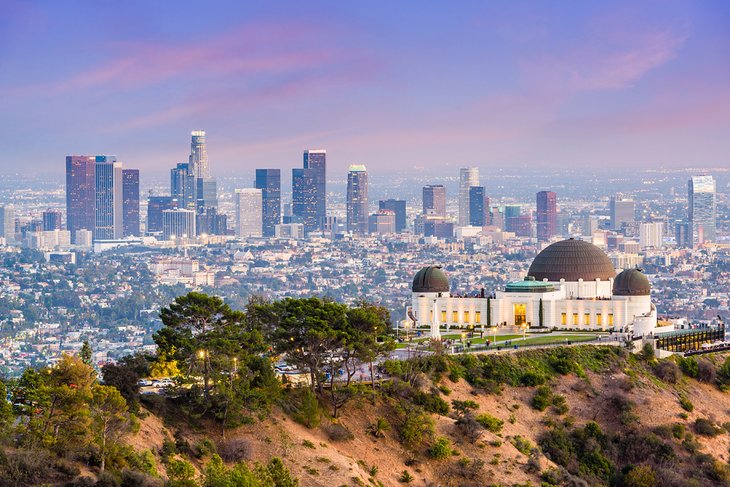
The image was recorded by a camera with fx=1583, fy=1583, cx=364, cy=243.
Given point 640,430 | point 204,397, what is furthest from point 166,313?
point 640,430

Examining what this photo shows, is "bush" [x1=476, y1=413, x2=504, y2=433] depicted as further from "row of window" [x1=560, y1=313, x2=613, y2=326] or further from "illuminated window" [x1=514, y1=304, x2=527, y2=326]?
"row of window" [x1=560, y1=313, x2=613, y2=326]

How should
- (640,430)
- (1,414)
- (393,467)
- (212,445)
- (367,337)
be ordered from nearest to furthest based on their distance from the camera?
1. (1,414)
2. (212,445)
3. (393,467)
4. (367,337)
5. (640,430)

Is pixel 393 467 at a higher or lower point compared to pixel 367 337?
lower

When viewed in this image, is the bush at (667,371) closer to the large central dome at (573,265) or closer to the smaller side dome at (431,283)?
the large central dome at (573,265)

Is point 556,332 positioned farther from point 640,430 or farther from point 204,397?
point 204,397

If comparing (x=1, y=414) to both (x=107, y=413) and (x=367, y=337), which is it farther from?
(x=367, y=337)

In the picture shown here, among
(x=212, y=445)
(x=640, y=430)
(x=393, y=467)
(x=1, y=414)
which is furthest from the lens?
(x=640, y=430)

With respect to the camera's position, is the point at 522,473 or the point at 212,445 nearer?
the point at 212,445

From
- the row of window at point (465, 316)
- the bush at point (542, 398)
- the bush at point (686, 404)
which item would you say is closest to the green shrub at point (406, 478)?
the bush at point (542, 398)
